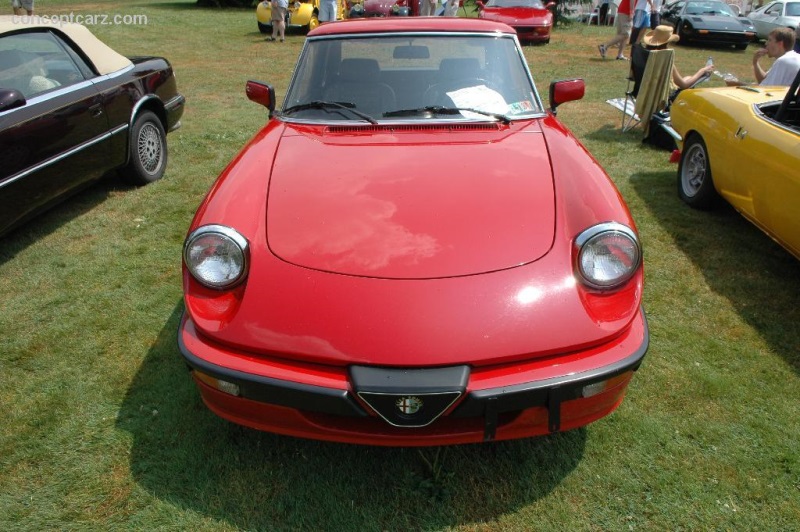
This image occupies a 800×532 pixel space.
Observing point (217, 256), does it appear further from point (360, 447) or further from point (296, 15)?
point (296, 15)

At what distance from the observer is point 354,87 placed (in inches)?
124

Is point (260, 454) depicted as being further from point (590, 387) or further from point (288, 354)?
point (590, 387)

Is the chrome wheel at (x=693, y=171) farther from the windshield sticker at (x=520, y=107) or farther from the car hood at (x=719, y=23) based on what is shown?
the car hood at (x=719, y=23)

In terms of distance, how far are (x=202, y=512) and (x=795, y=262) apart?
387cm

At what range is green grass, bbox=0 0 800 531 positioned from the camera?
2086mm

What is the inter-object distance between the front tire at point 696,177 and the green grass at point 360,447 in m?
0.40

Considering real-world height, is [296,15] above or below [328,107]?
above

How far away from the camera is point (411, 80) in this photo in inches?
124

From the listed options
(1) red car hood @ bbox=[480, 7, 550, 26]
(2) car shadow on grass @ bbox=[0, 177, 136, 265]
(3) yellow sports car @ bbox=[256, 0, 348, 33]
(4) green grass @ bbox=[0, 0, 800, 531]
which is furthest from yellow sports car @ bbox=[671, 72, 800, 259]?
(3) yellow sports car @ bbox=[256, 0, 348, 33]

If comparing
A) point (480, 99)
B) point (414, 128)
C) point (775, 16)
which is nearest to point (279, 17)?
point (480, 99)

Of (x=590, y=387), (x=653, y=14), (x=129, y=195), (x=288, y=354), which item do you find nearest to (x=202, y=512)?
(x=288, y=354)

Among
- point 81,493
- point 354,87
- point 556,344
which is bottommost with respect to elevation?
point 81,493

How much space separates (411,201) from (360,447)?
1001mm

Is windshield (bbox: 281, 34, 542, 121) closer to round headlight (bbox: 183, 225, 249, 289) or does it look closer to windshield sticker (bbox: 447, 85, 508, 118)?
windshield sticker (bbox: 447, 85, 508, 118)
